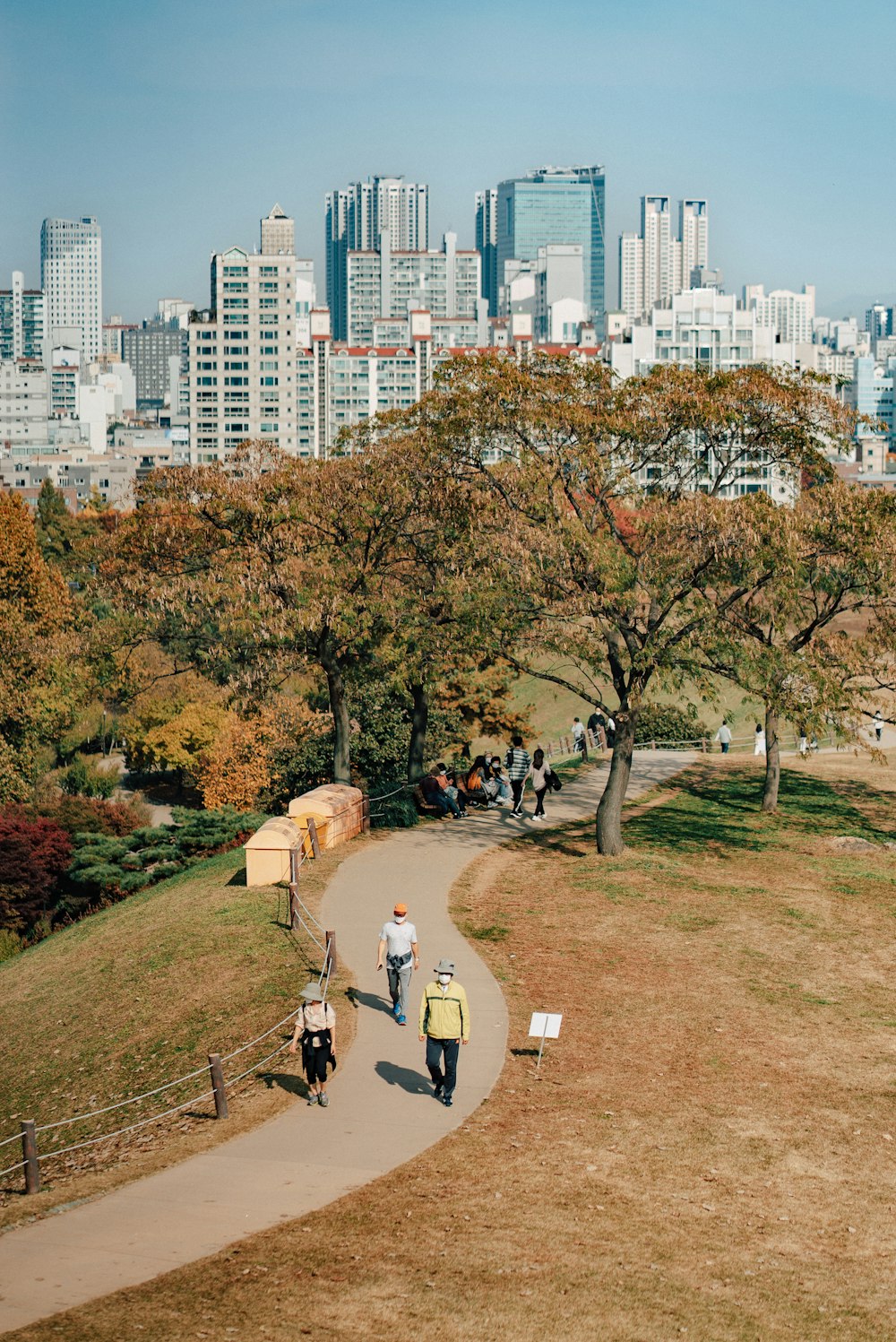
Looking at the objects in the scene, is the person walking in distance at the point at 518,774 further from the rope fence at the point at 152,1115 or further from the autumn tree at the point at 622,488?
the rope fence at the point at 152,1115

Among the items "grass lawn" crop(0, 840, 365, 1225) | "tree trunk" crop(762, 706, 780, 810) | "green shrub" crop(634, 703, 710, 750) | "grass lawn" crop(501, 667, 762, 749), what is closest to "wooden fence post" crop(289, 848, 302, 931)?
"grass lawn" crop(0, 840, 365, 1225)

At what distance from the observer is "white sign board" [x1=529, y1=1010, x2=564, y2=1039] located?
16.0m

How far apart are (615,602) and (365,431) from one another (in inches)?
356

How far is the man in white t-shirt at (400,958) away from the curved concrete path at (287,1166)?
0.90 ft

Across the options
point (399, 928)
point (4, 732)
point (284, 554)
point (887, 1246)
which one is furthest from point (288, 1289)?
point (4, 732)

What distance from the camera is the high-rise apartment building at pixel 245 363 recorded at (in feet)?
579

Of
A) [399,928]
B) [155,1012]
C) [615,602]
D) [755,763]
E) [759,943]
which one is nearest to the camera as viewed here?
[399,928]

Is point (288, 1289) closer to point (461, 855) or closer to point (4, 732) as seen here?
point (461, 855)

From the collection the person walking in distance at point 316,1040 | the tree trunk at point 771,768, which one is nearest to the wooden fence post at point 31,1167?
the person walking in distance at point 316,1040

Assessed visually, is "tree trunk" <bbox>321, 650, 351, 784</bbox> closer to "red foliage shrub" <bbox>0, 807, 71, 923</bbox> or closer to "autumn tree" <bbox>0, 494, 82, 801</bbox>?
Result: "red foliage shrub" <bbox>0, 807, 71, 923</bbox>

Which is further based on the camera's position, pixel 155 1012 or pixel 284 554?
pixel 284 554

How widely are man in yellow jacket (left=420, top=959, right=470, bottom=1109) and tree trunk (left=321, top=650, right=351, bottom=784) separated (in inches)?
659

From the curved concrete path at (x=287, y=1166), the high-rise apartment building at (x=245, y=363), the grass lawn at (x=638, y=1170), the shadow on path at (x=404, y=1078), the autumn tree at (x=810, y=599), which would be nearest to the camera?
the grass lawn at (x=638, y=1170)

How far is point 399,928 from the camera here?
17672 millimetres
